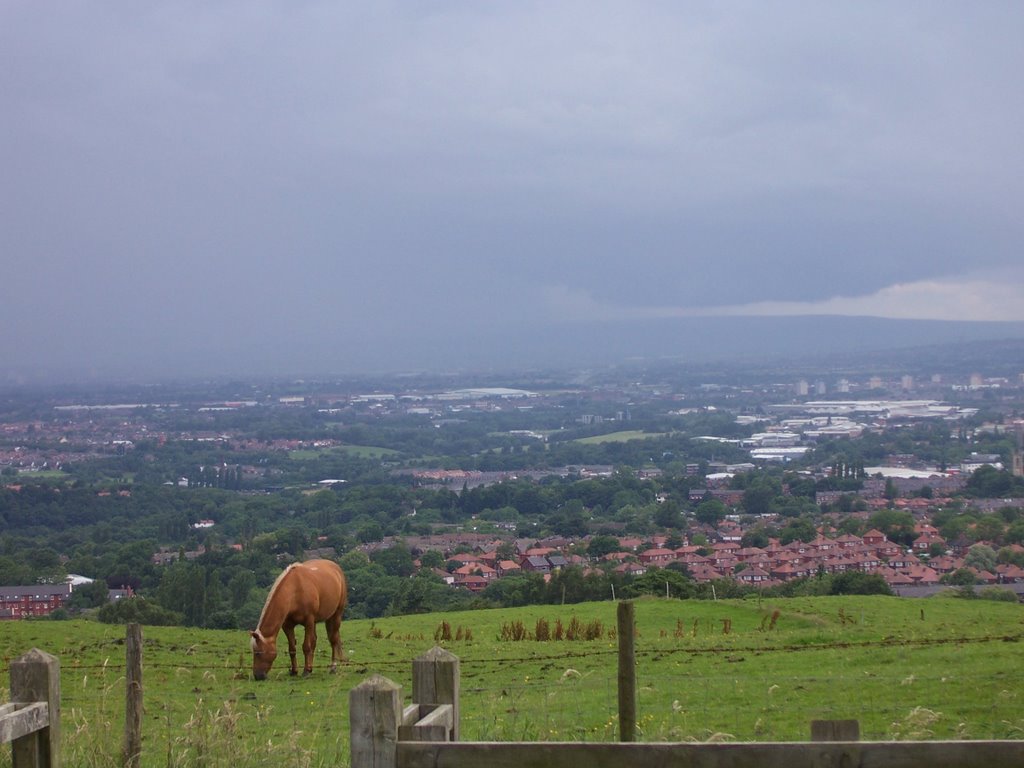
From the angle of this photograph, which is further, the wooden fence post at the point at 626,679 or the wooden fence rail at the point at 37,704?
the wooden fence post at the point at 626,679

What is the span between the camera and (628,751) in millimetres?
4023

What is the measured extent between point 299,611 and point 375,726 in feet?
34.3

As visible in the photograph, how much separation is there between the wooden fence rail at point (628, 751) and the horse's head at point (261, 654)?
9775 millimetres

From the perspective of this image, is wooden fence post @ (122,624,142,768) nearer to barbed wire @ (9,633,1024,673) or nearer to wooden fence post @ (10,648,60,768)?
wooden fence post @ (10,648,60,768)

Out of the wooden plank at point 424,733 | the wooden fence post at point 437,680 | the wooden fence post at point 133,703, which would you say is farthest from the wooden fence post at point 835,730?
the wooden fence post at point 133,703

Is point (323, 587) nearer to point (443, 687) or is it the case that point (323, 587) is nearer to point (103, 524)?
point (443, 687)

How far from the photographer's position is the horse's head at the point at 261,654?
1388cm

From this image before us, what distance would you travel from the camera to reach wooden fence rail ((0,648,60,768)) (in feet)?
17.6

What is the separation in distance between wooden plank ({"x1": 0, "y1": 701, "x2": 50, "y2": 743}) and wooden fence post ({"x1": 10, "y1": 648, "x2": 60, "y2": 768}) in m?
0.03

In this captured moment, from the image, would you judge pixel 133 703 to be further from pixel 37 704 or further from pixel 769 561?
pixel 769 561

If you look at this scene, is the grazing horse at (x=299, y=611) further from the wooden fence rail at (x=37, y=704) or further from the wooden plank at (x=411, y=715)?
the wooden plank at (x=411, y=715)

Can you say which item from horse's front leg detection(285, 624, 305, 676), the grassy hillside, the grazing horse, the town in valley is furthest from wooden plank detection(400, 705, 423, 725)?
the town in valley

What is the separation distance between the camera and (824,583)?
35.5 meters

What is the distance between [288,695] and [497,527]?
209 ft
